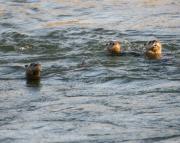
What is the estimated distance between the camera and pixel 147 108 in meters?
10.0

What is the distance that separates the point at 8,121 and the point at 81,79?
2.65 m

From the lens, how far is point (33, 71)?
11938 millimetres

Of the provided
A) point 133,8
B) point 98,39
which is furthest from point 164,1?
point 98,39

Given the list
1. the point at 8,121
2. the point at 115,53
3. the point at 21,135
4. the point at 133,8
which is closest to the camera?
the point at 21,135

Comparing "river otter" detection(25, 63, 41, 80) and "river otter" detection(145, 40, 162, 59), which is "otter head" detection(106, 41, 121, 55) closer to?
"river otter" detection(145, 40, 162, 59)

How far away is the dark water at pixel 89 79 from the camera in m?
9.13

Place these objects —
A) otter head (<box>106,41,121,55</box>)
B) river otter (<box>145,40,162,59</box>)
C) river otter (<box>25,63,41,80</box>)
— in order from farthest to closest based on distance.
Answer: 1. otter head (<box>106,41,121,55</box>)
2. river otter (<box>145,40,162,59</box>)
3. river otter (<box>25,63,41,80</box>)

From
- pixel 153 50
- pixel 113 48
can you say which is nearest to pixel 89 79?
pixel 113 48

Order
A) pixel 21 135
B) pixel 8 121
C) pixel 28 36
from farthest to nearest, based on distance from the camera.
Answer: pixel 28 36 < pixel 8 121 < pixel 21 135

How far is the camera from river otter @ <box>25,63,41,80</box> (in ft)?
38.8

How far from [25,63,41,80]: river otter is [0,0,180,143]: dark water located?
143 millimetres

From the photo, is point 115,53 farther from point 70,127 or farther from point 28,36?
point 70,127

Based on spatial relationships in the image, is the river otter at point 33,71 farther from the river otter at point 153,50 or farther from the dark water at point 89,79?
the river otter at point 153,50

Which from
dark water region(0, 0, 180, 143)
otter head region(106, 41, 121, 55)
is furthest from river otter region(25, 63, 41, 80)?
A: otter head region(106, 41, 121, 55)
